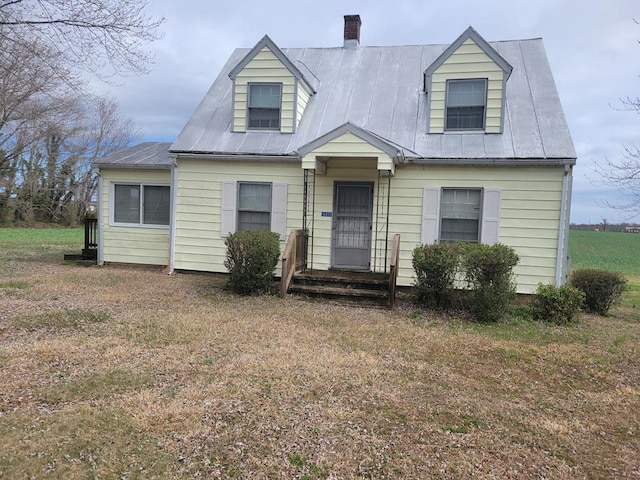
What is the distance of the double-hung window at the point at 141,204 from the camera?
11602 mm

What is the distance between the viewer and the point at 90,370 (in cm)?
464

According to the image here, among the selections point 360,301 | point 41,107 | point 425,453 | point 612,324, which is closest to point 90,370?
point 425,453

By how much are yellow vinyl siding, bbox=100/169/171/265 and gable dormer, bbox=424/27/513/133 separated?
683 cm

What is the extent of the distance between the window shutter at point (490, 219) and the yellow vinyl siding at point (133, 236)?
7.62m

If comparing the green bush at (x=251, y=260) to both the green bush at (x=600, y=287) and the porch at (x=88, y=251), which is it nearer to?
the porch at (x=88, y=251)

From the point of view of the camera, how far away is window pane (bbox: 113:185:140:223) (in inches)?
461

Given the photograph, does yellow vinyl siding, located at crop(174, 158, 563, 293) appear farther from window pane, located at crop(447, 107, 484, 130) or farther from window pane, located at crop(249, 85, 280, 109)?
window pane, located at crop(249, 85, 280, 109)

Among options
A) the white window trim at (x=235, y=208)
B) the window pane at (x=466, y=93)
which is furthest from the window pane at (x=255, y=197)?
the window pane at (x=466, y=93)

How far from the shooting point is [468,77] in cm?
994

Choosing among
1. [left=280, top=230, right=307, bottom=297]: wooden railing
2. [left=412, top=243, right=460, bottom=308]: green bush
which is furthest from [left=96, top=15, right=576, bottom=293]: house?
Result: [left=412, top=243, right=460, bottom=308]: green bush

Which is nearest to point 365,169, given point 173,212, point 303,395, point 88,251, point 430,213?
point 430,213

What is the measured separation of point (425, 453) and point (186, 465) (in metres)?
1.72

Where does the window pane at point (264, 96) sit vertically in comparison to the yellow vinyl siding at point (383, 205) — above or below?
above

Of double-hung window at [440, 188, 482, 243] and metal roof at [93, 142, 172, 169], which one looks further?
metal roof at [93, 142, 172, 169]
